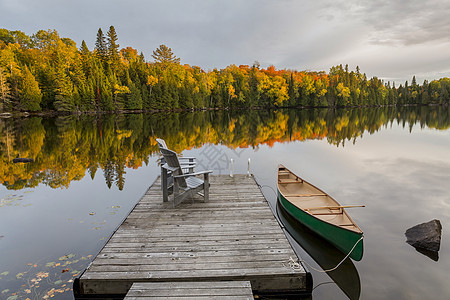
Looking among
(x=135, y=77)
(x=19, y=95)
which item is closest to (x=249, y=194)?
(x=19, y=95)

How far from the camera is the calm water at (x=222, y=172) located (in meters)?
5.46

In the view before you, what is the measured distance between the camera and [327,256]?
6367 mm

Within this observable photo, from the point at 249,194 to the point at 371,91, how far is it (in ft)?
440

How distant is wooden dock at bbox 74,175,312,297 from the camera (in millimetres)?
4109

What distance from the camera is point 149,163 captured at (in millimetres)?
15734

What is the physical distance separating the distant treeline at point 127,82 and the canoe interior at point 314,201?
54.4 meters

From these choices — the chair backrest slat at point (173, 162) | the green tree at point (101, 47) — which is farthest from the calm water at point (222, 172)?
the green tree at point (101, 47)

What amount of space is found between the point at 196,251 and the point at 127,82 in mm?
66737

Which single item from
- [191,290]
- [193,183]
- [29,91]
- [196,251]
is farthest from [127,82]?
[191,290]

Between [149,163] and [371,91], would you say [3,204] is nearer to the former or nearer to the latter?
[149,163]

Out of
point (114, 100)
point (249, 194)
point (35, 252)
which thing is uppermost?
point (114, 100)

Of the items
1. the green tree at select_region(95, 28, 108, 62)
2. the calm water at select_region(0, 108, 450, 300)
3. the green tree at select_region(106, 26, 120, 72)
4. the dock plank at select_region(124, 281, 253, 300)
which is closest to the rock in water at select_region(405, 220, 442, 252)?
the calm water at select_region(0, 108, 450, 300)

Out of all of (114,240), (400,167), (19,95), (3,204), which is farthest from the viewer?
(19,95)

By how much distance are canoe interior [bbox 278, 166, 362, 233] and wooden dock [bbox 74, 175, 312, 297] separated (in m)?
1.36
